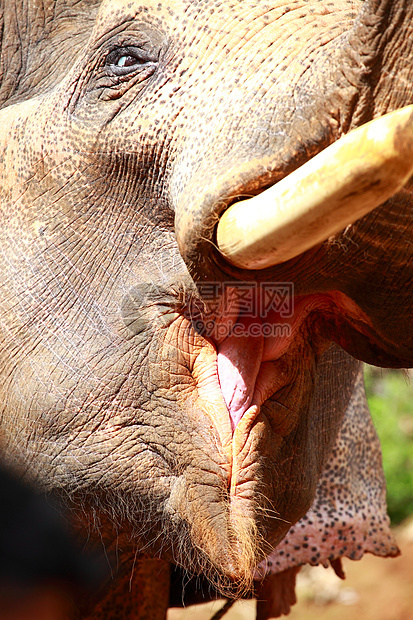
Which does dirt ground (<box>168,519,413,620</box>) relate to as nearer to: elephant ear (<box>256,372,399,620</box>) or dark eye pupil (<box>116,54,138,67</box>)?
elephant ear (<box>256,372,399,620</box>)

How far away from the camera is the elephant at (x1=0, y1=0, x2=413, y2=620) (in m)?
1.04

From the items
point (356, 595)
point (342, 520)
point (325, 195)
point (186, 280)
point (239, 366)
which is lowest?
point (356, 595)

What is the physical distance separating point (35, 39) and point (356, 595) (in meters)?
3.30

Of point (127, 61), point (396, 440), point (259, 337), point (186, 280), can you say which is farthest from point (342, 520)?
point (396, 440)

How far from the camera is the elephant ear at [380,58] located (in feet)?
3.10

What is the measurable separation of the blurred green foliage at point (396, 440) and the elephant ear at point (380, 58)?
336 cm

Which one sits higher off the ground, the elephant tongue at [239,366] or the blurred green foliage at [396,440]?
the elephant tongue at [239,366]

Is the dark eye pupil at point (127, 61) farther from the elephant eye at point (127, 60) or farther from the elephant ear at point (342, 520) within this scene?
the elephant ear at point (342, 520)

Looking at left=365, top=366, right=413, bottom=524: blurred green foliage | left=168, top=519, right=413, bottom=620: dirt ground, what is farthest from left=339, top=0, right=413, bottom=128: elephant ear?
left=365, top=366, right=413, bottom=524: blurred green foliage

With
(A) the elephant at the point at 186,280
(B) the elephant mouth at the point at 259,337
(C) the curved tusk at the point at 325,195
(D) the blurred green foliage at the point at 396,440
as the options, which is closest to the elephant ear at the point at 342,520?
(A) the elephant at the point at 186,280

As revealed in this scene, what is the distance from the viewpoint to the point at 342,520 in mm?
2137

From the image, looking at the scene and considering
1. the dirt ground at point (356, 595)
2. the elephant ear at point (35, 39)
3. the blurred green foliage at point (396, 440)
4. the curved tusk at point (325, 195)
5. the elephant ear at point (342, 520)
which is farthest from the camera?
the blurred green foliage at point (396, 440)

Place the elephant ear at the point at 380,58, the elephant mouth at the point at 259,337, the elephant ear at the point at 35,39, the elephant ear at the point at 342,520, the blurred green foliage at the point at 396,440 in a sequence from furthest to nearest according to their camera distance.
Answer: the blurred green foliage at the point at 396,440
the elephant ear at the point at 342,520
the elephant ear at the point at 35,39
the elephant mouth at the point at 259,337
the elephant ear at the point at 380,58

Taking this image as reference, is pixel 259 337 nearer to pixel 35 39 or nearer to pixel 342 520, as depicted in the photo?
pixel 35 39
